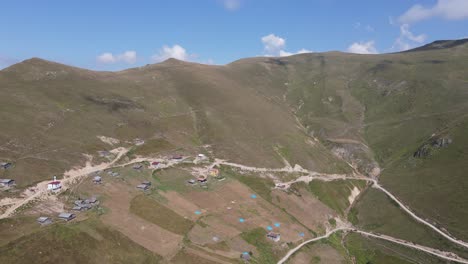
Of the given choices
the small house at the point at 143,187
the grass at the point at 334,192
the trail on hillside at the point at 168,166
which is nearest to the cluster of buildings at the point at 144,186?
the small house at the point at 143,187

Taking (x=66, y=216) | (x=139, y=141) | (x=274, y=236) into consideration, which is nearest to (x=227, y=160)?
(x=139, y=141)

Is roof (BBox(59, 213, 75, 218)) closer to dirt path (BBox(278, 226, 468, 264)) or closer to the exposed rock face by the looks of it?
dirt path (BBox(278, 226, 468, 264))

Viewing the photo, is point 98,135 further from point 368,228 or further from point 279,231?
point 368,228

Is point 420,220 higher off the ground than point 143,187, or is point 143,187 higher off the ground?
point 143,187

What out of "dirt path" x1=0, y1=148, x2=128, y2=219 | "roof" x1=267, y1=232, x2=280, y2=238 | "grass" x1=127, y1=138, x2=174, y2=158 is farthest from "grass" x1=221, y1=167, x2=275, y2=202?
"dirt path" x1=0, y1=148, x2=128, y2=219

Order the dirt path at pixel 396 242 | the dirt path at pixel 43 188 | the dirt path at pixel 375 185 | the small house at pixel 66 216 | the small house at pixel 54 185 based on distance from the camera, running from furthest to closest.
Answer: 1. the dirt path at pixel 375 185
2. the dirt path at pixel 396 242
3. the small house at pixel 54 185
4. the dirt path at pixel 43 188
5. the small house at pixel 66 216

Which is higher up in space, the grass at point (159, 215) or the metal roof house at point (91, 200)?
the metal roof house at point (91, 200)

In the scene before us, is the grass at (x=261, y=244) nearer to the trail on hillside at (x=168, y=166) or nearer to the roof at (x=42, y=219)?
the trail on hillside at (x=168, y=166)

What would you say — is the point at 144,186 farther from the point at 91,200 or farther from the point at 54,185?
the point at 54,185
